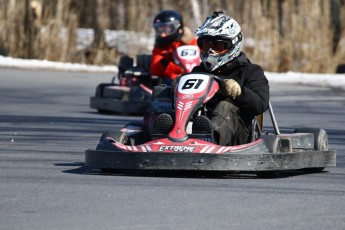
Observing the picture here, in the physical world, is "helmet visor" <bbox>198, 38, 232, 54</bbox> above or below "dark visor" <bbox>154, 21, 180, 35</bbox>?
above

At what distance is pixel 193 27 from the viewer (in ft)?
93.6

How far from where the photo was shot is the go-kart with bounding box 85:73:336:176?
817cm

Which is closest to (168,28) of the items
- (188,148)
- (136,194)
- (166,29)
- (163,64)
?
(166,29)

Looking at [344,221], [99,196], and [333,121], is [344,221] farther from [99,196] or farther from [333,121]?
[333,121]

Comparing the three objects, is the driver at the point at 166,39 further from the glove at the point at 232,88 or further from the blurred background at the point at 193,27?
the blurred background at the point at 193,27

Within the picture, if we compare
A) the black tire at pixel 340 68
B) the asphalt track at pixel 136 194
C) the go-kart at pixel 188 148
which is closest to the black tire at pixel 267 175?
the go-kart at pixel 188 148

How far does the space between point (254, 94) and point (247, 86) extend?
9.4 inches

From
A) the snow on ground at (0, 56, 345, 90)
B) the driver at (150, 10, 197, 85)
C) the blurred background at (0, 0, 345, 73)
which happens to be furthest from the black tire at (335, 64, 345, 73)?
the driver at (150, 10, 197, 85)

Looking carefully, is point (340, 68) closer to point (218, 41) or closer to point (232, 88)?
point (218, 41)

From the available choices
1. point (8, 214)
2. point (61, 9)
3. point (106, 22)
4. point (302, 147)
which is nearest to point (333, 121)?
point (302, 147)

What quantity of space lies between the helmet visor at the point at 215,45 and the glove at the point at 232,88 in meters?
0.58

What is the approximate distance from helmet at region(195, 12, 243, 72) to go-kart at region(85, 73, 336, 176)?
1.37 ft

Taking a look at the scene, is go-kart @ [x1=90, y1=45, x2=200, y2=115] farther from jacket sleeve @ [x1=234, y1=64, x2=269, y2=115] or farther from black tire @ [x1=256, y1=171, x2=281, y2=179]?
black tire @ [x1=256, y1=171, x2=281, y2=179]

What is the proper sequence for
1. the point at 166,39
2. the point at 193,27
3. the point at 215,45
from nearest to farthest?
the point at 215,45
the point at 166,39
the point at 193,27
